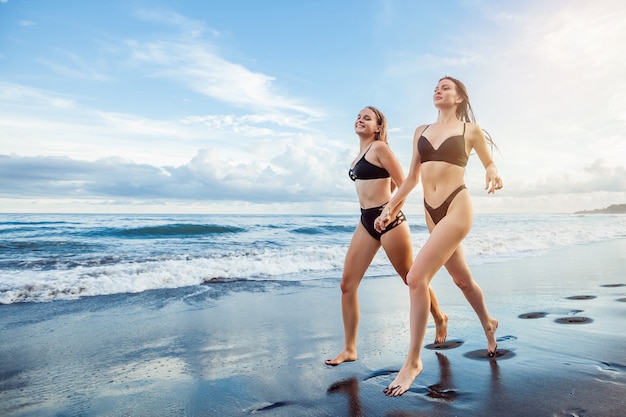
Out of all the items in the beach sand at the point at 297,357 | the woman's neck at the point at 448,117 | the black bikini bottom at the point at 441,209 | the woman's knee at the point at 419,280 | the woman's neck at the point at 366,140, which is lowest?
the beach sand at the point at 297,357

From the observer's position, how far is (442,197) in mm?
3635

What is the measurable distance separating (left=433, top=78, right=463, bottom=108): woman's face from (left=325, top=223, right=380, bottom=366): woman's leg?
50.8 inches

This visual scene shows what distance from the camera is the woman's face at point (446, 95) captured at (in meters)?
3.76

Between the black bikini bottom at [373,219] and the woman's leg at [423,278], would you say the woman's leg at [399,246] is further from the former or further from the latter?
the woman's leg at [423,278]

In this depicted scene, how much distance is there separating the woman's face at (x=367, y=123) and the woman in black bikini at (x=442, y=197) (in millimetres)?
429

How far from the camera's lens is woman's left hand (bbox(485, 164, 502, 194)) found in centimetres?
347

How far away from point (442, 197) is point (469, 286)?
872mm

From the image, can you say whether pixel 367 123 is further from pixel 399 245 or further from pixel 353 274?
pixel 353 274

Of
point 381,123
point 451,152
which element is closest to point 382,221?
point 451,152

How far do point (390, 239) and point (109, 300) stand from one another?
18.3ft

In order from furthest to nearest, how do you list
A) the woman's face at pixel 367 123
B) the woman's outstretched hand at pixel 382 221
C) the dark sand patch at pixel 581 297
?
the dark sand patch at pixel 581 297
the woman's face at pixel 367 123
the woman's outstretched hand at pixel 382 221

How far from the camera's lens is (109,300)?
7.41 metres

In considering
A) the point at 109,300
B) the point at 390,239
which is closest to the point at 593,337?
the point at 390,239

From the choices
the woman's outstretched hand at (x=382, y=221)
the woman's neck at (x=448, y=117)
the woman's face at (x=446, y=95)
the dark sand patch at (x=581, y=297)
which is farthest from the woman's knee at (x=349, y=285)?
the dark sand patch at (x=581, y=297)
